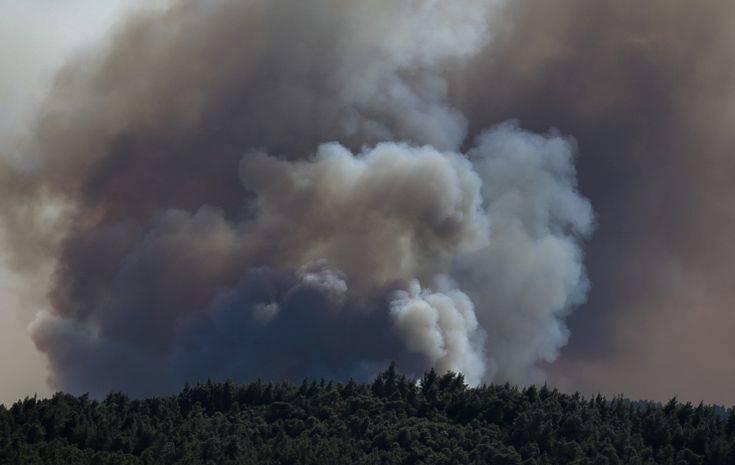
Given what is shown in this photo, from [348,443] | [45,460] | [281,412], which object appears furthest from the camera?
[281,412]

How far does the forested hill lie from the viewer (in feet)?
587

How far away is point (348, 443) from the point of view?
185 m

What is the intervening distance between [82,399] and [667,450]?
5731cm

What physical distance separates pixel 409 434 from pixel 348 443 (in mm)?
6432

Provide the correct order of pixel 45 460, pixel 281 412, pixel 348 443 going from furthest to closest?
pixel 281 412 < pixel 348 443 < pixel 45 460

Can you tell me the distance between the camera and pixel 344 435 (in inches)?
7490

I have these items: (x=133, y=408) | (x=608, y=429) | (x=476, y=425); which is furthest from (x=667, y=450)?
(x=133, y=408)

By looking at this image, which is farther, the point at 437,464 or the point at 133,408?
the point at 133,408

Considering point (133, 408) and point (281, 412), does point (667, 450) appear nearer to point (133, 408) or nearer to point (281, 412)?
point (281, 412)

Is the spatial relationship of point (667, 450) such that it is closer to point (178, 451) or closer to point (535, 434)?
point (535, 434)

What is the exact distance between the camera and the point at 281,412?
198m

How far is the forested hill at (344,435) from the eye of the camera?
7042 inches

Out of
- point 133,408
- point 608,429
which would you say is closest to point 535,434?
point 608,429

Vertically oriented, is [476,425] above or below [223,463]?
above
